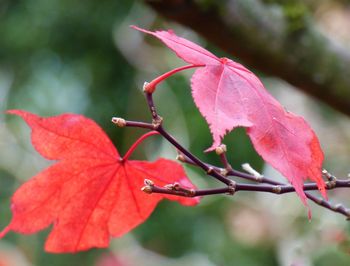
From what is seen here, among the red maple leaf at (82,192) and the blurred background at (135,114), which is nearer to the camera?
the red maple leaf at (82,192)

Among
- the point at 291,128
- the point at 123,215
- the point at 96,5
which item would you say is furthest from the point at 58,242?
the point at 96,5

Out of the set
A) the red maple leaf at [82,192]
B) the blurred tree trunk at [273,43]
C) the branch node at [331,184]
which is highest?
the branch node at [331,184]

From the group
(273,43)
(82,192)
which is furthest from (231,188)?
(273,43)

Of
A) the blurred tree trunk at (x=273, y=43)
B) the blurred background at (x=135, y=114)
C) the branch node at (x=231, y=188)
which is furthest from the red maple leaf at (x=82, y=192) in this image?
the blurred background at (x=135, y=114)

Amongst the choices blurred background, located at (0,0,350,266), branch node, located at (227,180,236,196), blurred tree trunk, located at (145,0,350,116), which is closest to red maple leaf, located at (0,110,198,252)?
branch node, located at (227,180,236,196)

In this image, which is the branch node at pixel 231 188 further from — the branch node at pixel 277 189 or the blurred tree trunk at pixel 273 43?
the blurred tree trunk at pixel 273 43

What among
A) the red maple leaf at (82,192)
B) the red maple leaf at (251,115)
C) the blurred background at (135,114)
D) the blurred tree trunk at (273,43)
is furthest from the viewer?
the blurred background at (135,114)

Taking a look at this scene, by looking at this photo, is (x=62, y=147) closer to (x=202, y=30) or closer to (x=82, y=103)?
(x=202, y=30)

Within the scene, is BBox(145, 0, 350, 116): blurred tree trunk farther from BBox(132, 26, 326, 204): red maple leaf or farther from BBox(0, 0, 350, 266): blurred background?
BBox(0, 0, 350, 266): blurred background
